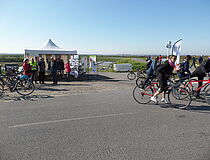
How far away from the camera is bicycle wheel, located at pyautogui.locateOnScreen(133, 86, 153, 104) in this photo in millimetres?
6039

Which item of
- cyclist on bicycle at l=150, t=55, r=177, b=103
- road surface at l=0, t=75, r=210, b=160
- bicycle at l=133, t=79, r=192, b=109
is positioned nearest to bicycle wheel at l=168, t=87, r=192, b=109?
bicycle at l=133, t=79, r=192, b=109

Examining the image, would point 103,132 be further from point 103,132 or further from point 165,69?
point 165,69

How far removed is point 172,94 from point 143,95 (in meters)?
1.16

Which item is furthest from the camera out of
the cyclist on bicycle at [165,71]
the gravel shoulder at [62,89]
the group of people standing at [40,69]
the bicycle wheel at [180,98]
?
the group of people standing at [40,69]

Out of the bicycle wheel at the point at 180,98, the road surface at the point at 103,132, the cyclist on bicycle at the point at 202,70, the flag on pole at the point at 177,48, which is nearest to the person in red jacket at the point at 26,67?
the road surface at the point at 103,132

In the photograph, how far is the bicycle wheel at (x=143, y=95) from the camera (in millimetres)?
6039

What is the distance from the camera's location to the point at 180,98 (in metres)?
6.06

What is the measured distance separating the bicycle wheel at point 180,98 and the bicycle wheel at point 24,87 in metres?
6.42

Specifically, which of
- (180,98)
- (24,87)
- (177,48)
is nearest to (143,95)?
(180,98)

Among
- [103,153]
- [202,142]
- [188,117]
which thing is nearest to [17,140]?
[103,153]

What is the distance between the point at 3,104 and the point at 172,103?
6.46 metres

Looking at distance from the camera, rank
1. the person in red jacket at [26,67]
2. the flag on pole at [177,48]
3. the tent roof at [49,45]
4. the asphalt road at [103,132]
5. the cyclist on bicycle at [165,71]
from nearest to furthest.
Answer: the asphalt road at [103,132] < the cyclist on bicycle at [165,71] < the person in red jacket at [26,67] < the flag on pole at [177,48] < the tent roof at [49,45]

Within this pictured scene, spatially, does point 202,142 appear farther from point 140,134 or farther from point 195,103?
point 195,103

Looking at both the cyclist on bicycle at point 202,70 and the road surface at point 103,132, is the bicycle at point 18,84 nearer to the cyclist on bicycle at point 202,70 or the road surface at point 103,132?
the road surface at point 103,132
